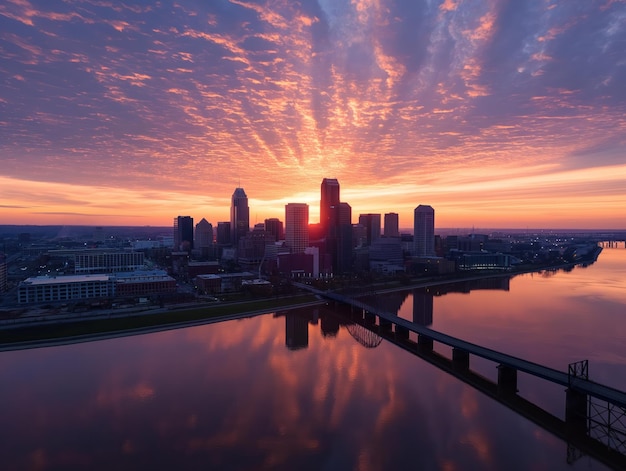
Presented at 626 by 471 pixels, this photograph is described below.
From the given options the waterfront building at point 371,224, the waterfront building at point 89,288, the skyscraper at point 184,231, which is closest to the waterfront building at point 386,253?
the waterfront building at point 371,224

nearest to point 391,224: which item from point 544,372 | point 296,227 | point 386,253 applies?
point 386,253

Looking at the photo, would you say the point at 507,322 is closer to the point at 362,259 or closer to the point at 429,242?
the point at 362,259

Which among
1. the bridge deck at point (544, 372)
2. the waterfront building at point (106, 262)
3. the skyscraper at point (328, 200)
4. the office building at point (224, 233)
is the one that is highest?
the skyscraper at point (328, 200)

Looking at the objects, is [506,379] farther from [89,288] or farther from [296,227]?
[296,227]

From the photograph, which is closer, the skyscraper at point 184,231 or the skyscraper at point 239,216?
the skyscraper at point 239,216

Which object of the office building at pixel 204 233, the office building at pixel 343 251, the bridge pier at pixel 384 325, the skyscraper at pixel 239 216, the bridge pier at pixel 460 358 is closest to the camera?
the bridge pier at pixel 460 358

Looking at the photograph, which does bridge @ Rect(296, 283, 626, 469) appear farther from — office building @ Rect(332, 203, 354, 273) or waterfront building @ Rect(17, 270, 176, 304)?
office building @ Rect(332, 203, 354, 273)

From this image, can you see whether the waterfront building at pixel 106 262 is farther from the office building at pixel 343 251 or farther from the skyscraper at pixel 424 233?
the skyscraper at pixel 424 233

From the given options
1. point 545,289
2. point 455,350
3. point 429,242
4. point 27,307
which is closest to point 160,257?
point 27,307

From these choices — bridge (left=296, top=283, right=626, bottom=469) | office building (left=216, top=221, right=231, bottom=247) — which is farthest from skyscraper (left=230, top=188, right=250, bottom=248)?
bridge (left=296, top=283, right=626, bottom=469)
